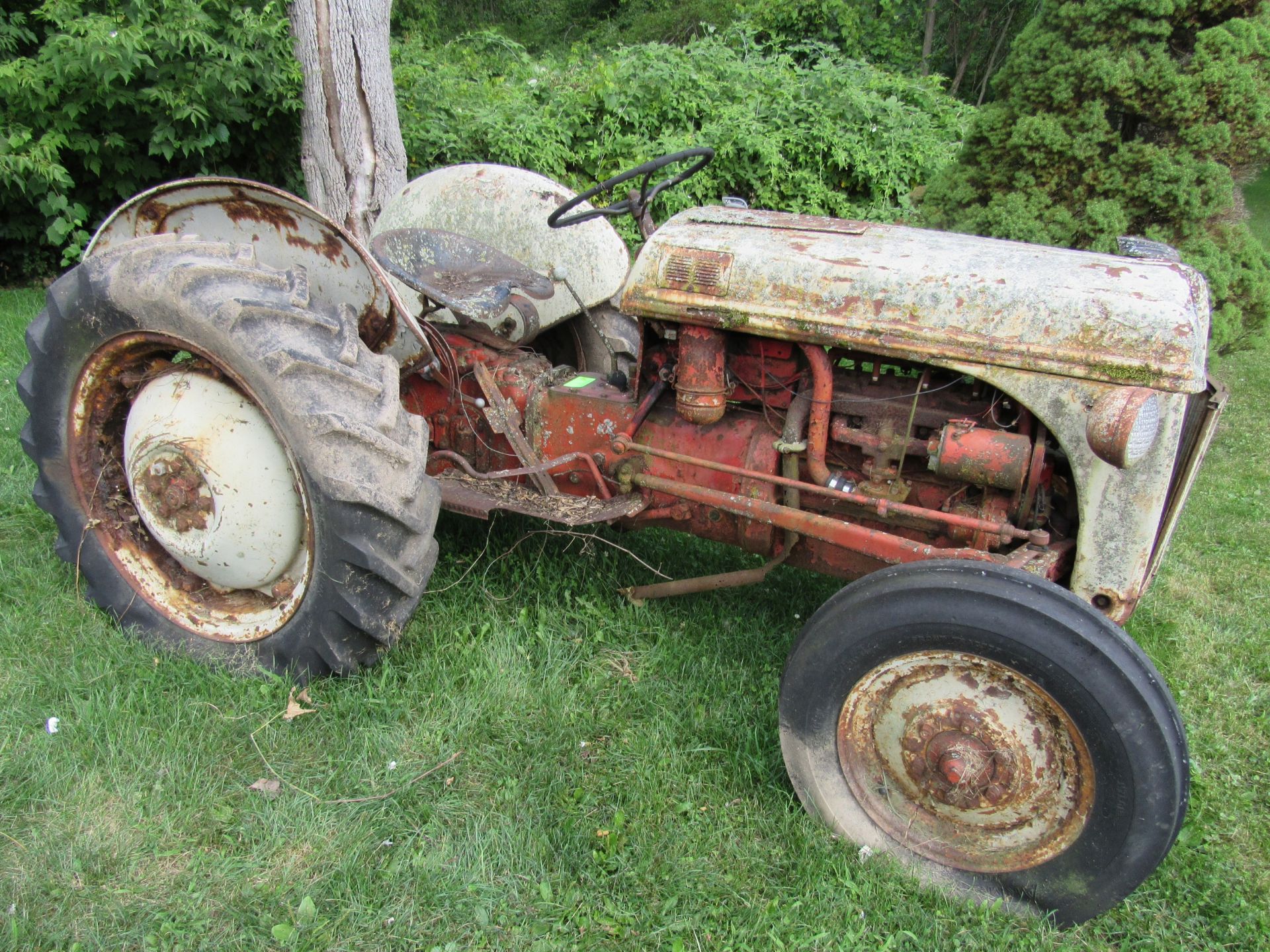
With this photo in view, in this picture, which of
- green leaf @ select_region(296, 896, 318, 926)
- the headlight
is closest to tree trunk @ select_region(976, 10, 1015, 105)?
the headlight

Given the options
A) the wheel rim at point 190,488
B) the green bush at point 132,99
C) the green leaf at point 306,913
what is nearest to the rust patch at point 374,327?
the wheel rim at point 190,488

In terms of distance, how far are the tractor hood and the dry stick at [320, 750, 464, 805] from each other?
4.57 feet

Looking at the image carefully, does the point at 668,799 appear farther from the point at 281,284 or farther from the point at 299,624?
the point at 281,284

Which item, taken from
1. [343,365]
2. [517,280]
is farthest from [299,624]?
[517,280]

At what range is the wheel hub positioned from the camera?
103 inches

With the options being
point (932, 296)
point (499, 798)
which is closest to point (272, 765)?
point (499, 798)

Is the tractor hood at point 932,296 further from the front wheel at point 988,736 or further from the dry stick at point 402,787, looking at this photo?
the dry stick at point 402,787

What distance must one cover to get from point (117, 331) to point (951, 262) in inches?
92.9

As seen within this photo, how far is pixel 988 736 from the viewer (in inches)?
84.7

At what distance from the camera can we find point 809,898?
7.13 feet

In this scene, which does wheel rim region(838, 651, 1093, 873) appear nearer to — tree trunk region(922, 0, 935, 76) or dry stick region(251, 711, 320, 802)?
dry stick region(251, 711, 320, 802)

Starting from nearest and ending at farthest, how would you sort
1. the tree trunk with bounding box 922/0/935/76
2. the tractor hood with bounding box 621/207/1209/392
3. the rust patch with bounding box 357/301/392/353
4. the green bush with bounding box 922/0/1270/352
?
the tractor hood with bounding box 621/207/1209/392 → the rust patch with bounding box 357/301/392/353 → the green bush with bounding box 922/0/1270/352 → the tree trunk with bounding box 922/0/935/76

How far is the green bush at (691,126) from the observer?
6.87 m

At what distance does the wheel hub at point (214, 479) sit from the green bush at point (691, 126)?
4486 millimetres
